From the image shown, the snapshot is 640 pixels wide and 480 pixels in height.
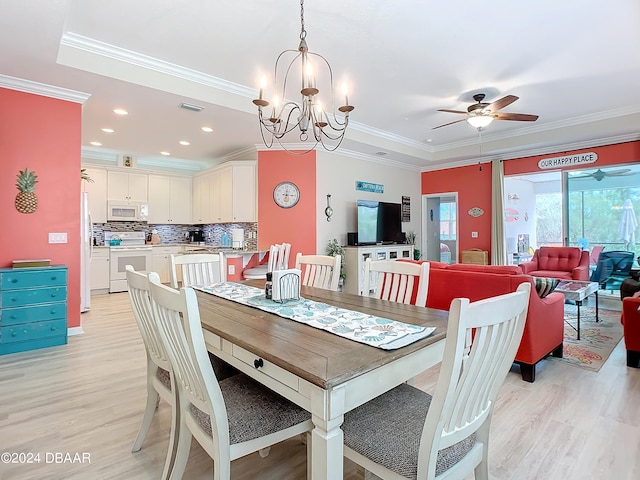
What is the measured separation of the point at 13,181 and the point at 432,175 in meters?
7.25

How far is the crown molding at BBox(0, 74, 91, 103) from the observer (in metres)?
3.35

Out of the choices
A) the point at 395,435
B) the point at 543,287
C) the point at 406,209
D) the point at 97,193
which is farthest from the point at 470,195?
the point at 97,193

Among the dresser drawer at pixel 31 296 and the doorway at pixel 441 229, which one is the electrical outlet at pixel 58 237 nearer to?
the dresser drawer at pixel 31 296

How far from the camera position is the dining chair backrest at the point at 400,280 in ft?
6.79

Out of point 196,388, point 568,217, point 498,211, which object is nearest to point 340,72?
point 196,388

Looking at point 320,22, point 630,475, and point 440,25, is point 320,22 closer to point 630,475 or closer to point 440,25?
point 440,25

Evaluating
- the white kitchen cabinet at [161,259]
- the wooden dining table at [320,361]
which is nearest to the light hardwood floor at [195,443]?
the wooden dining table at [320,361]

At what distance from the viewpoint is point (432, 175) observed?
7812 millimetres

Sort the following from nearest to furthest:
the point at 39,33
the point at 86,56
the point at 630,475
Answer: the point at 630,475
the point at 39,33
the point at 86,56

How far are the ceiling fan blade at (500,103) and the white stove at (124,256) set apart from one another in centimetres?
635

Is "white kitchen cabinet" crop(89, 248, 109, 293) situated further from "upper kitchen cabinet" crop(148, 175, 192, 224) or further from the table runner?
the table runner

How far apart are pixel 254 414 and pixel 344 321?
1.84ft

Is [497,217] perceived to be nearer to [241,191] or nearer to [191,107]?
[241,191]

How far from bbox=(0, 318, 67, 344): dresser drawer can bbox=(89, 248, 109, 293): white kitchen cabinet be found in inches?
124
